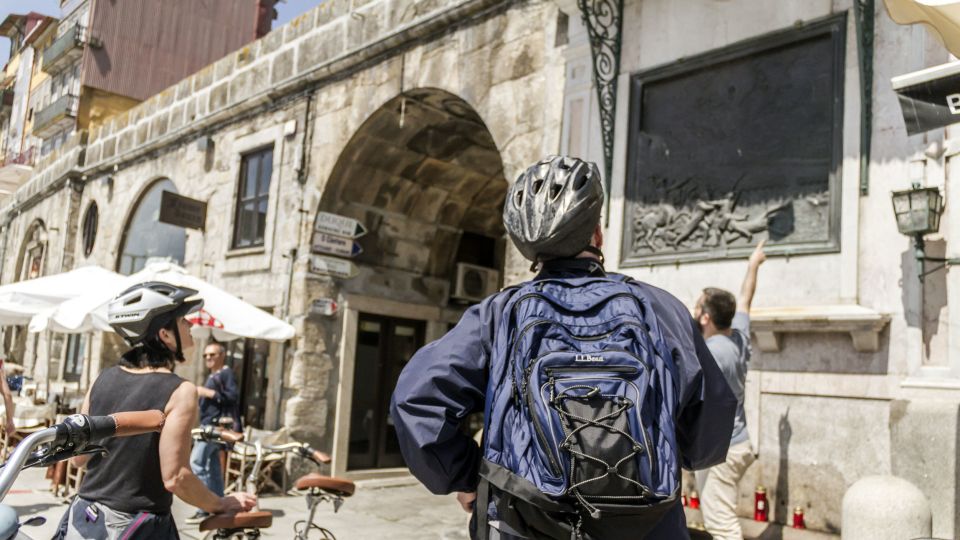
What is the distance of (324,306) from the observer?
1059 cm

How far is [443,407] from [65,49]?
30.0 m

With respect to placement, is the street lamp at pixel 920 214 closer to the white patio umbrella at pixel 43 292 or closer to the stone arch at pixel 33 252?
the white patio umbrella at pixel 43 292

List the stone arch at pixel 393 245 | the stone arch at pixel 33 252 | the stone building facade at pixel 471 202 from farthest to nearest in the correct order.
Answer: the stone arch at pixel 33 252 < the stone arch at pixel 393 245 < the stone building facade at pixel 471 202

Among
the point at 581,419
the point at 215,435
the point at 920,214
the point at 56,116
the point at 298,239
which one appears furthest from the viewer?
the point at 56,116

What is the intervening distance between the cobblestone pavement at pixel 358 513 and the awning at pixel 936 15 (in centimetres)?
503

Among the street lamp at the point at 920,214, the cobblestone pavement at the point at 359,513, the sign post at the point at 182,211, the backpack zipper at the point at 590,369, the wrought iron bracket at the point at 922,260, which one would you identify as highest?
the sign post at the point at 182,211

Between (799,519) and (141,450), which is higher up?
(141,450)

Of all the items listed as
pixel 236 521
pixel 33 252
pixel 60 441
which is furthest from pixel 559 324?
pixel 33 252

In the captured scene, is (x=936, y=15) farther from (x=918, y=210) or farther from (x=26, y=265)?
(x=26, y=265)

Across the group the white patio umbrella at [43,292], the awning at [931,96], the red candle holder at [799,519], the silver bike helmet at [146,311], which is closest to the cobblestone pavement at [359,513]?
the red candle holder at [799,519]

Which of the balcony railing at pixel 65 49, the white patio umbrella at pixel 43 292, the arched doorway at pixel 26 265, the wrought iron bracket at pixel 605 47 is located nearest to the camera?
the wrought iron bracket at pixel 605 47

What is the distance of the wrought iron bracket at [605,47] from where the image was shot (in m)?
6.91

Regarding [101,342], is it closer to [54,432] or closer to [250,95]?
[250,95]

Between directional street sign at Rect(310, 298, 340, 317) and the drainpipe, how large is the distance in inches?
16.0
